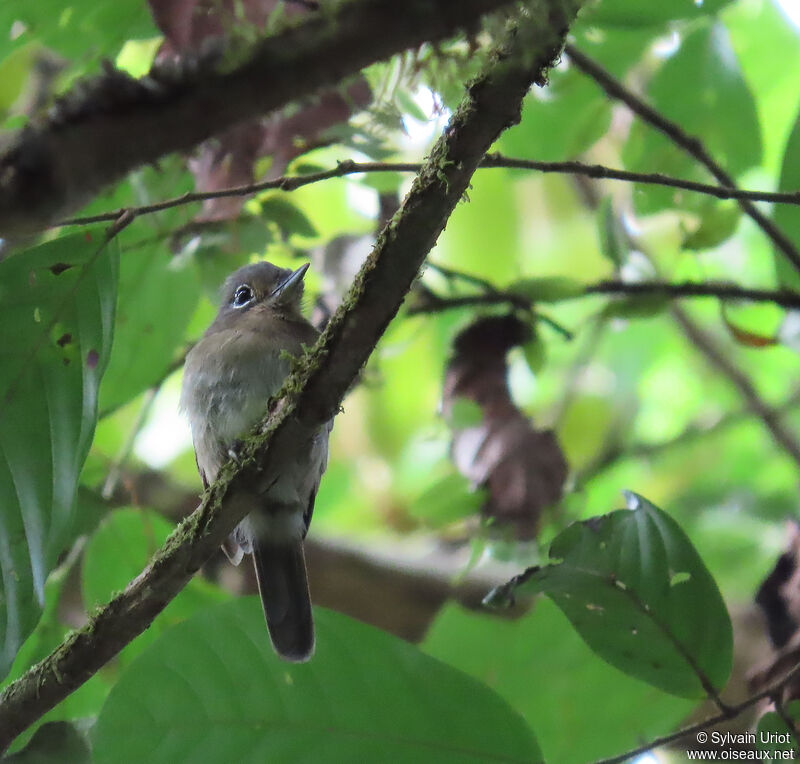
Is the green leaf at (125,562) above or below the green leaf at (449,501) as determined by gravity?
above

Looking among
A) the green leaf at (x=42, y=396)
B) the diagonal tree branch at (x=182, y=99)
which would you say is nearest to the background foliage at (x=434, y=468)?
the green leaf at (x=42, y=396)

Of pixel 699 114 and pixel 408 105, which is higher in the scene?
pixel 408 105

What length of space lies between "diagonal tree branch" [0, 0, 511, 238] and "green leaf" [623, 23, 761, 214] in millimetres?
2028

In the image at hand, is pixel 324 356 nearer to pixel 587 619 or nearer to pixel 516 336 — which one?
pixel 587 619

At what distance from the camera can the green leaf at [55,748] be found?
6.57ft

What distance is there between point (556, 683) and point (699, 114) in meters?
1.78

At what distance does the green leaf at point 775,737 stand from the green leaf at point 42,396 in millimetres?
1416

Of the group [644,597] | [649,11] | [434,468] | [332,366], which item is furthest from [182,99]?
[434,468]

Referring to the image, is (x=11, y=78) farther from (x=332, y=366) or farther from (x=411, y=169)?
(x=332, y=366)

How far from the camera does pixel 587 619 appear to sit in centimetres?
197

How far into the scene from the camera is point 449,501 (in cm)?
287

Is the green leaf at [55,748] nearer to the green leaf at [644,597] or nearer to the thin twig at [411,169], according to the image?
the green leaf at [644,597]

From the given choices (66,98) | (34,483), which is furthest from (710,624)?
(66,98)

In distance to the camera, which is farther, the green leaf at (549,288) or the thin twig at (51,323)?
the green leaf at (549,288)
